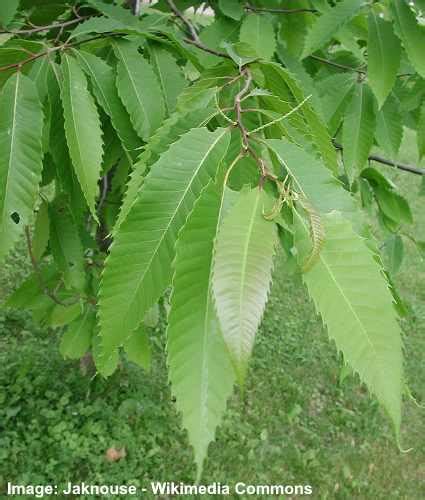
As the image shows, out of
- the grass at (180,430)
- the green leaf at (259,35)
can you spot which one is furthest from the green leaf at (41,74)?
the grass at (180,430)

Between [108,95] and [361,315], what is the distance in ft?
2.18

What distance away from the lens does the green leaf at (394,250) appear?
199 cm

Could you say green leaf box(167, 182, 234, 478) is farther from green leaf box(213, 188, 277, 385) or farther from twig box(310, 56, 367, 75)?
twig box(310, 56, 367, 75)

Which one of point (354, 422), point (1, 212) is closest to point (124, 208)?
point (1, 212)

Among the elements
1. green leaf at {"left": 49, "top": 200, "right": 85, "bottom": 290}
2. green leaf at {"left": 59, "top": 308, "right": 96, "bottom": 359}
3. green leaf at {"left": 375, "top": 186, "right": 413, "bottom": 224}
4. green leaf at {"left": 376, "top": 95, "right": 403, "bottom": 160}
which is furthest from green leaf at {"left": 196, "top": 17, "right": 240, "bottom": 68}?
green leaf at {"left": 59, "top": 308, "right": 96, "bottom": 359}

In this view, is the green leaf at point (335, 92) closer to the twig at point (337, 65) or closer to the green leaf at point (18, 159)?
the twig at point (337, 65)

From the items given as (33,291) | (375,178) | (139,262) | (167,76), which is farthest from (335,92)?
(33,291)

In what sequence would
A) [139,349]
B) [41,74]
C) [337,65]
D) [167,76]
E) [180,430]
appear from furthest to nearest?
1. [180,430]
2. [139,349]
3. [337,65]
4. [167,76]
5. [41,74]

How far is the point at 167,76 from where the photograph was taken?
3.38ft

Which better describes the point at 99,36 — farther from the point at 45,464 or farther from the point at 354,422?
the point at 354,422

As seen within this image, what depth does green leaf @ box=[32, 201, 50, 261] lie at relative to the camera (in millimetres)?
1488

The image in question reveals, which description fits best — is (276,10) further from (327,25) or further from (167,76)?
(167,76)

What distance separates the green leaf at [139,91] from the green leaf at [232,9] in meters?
0.40

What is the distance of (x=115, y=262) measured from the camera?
0.54 m
